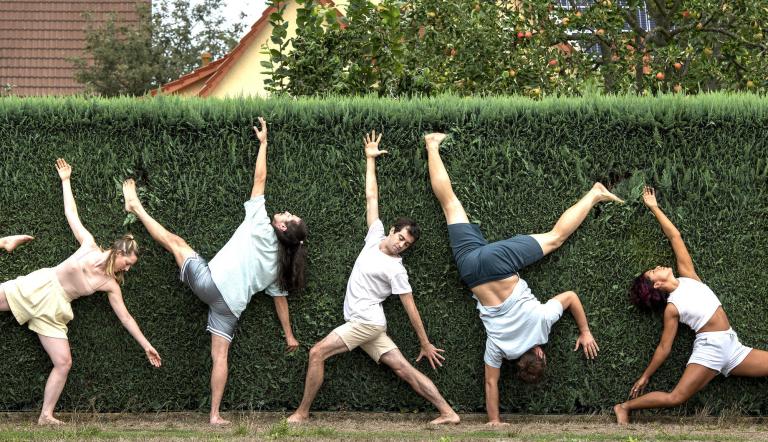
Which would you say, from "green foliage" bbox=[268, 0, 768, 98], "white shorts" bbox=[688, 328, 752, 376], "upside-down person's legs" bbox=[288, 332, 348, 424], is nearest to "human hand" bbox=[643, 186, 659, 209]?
"white shorts" bbox=[688, 328, 752, 376]

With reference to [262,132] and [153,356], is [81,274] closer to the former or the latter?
[153,356]

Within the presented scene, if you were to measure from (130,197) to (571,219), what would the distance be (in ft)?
12.1

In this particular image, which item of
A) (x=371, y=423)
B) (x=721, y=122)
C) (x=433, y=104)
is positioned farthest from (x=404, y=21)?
(x=371, y=423)

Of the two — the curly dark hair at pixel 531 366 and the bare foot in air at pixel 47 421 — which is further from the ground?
the curly dark hair at pixel 531 366

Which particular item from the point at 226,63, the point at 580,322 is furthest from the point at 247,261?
the point at 226,63

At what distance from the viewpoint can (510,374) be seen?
8.71 m

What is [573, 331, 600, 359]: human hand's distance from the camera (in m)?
8.55

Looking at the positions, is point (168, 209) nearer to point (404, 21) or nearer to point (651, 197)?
point (651, 197)

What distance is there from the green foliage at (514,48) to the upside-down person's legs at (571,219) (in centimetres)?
239

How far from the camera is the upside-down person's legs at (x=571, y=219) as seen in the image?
8.52 metres

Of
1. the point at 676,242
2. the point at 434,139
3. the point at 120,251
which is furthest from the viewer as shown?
the point at 434,139

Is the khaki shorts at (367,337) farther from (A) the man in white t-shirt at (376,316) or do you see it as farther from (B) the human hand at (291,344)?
(B) the human hand at (291,344)

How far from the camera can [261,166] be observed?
8.45 metres

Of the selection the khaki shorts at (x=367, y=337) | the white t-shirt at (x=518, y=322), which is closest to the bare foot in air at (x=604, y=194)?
the white t-shirt at (x=518, y=322)
